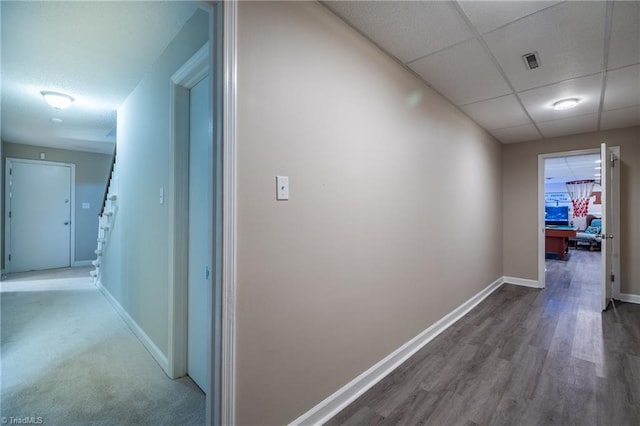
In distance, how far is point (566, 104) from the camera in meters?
2.99

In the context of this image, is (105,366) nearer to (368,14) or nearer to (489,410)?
(489,410)

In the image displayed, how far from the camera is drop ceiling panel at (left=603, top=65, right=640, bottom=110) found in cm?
234

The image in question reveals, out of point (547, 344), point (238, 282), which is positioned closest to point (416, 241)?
point (547, 344)

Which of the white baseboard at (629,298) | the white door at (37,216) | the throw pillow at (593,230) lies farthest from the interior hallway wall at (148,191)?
the throw pillow at (593,230)

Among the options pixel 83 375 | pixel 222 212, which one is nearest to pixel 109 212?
pixel 83 375

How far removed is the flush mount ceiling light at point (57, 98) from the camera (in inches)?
120

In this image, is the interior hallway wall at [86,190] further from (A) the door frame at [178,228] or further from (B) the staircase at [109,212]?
(A) the door frame at [178,228]

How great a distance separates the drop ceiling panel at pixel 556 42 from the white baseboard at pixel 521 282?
327 cm

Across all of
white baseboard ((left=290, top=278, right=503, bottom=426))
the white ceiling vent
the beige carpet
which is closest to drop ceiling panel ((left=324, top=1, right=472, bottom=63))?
the white ceiling vent

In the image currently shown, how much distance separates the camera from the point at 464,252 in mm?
3295

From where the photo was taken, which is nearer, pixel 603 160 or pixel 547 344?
pixel 547 344

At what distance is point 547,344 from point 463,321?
28.2 inches

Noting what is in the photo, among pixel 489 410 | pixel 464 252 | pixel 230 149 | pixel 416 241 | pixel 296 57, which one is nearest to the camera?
pixel 230 149

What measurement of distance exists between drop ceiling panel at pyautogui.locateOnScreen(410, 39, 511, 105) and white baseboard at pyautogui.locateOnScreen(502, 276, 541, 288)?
3.22m
